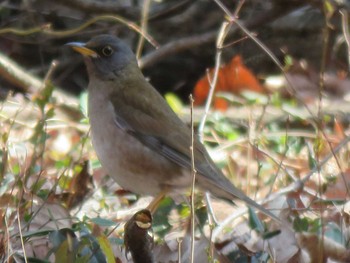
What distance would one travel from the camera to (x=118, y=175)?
18.1 feet

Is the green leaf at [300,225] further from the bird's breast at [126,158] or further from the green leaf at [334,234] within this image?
the bird's breast at [126,158]

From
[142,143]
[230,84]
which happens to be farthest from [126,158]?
[230,84]

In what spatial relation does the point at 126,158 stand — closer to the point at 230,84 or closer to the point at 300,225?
the point at 300,225

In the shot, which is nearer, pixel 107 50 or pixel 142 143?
pixel 142 143

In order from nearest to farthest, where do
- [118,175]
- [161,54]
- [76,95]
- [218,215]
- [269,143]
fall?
[118,175] → [218,215] → [269,143] → [161,54] → [76,95]

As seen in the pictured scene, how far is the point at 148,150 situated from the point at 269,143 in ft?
8.23

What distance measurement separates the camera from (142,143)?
5652mm

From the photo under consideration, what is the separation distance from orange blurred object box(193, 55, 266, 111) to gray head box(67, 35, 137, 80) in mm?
2829

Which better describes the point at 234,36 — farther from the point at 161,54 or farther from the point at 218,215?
the point at 218,215

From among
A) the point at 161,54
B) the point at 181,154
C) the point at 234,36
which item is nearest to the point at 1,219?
the point at 181,154

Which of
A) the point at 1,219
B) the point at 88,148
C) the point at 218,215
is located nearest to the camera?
the point at 1,219

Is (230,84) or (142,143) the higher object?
(230,84)

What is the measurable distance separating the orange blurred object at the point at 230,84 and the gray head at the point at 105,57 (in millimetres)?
2829

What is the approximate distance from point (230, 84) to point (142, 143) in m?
3.39
